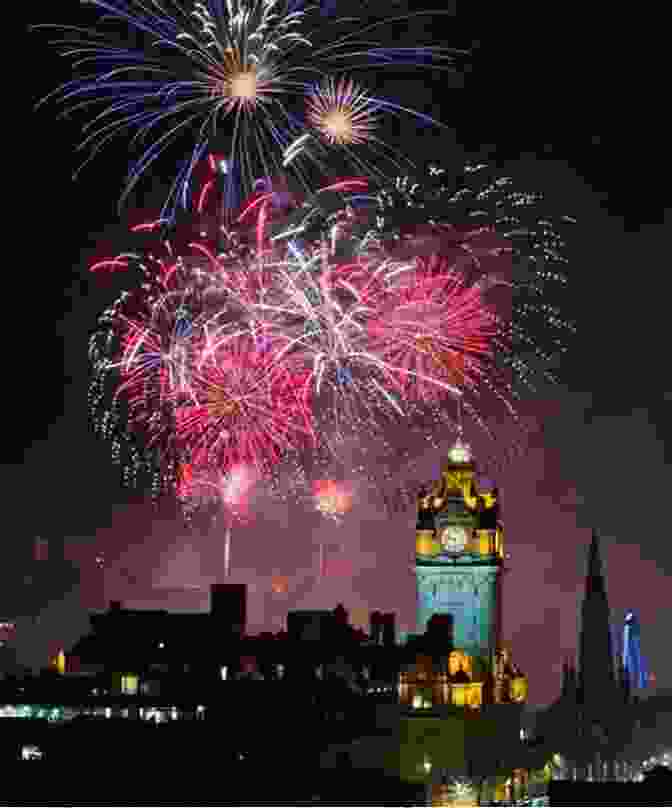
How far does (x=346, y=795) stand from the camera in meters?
138

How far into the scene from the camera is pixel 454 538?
188m

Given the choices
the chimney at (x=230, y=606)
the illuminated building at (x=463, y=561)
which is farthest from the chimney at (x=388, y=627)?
the chimney at (x=230, y=606)

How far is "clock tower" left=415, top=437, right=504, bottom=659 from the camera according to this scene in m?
188

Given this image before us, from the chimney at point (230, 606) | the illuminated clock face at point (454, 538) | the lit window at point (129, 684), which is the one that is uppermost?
the illuminated clock face at point (454, 538)

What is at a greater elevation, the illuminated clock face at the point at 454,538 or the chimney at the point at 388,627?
the illuminated clock face at the point at 454,538

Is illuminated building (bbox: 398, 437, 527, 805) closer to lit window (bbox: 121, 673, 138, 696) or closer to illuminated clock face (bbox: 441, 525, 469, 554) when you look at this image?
illuminated clock face (bbox: 441, 525, 469, 554)

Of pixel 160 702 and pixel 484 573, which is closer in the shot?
pixel 160 702

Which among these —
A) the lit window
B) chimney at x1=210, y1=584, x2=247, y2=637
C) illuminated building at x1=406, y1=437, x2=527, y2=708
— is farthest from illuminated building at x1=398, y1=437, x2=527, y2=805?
the lit window

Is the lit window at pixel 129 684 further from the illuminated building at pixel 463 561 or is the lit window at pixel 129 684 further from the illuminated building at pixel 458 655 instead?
the illuminated building at pixel 463 561

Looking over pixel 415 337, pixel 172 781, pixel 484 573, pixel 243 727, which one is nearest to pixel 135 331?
pixel 415 337

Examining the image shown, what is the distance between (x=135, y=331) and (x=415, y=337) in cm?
1482

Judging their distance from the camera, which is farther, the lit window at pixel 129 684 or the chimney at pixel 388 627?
the chimney at pixel 388 627

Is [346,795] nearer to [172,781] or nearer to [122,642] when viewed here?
[172,781]

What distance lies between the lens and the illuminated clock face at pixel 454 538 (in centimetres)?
18762
